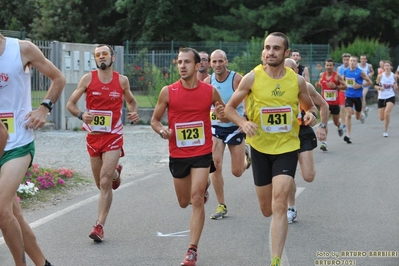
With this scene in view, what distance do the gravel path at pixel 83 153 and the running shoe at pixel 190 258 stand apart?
3.71 metres

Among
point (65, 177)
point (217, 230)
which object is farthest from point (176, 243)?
point (65, 177)

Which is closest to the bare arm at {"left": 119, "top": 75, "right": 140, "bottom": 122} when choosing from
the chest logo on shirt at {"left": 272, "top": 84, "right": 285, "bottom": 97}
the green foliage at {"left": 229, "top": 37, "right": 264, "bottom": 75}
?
the chest logo on shirt at {"left": 272, "top": 84, "right": 285, "bottom": 97}

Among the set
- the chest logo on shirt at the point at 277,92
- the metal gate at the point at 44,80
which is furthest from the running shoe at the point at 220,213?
the metal gate at the point at 44,80

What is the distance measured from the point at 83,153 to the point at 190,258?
31.0 ft

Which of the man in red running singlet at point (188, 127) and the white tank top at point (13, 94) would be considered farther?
the man in red running singlet at point (188, 127)

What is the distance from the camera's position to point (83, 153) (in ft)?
53.5

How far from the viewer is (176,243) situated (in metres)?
8.11

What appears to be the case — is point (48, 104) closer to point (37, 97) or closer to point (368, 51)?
point (37, 97)

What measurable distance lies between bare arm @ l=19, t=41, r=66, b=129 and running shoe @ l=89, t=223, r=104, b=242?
2.11 meters

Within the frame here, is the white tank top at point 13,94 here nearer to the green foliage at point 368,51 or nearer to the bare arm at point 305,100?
the bare arm at point 305,100

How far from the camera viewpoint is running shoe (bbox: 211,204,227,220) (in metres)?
9.52

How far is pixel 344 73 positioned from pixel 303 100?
13.4 m

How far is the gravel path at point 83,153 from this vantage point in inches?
544

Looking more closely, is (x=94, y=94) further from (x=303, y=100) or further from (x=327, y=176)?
(x=327, y=176)
